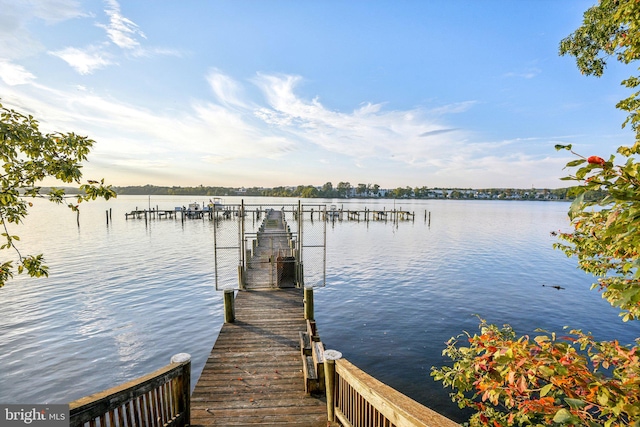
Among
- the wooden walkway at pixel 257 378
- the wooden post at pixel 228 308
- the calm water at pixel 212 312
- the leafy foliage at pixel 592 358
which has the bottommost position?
the calm water at pixel 212 312

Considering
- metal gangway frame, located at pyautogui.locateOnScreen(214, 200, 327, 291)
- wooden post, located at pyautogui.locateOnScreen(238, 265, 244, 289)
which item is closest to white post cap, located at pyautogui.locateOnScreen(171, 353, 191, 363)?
metal gangway frame, located at pyautogui.locateOnScreen(214, 200, 327, 291)

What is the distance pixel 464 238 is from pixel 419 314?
3206 centimetres

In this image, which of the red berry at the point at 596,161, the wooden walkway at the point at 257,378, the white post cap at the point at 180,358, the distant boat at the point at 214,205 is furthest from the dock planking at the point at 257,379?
the red berry at the point at 596,161

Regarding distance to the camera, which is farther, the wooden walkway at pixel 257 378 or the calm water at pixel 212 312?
the calm water at pixel 212 312

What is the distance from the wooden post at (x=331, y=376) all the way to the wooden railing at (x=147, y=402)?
8.49 feet

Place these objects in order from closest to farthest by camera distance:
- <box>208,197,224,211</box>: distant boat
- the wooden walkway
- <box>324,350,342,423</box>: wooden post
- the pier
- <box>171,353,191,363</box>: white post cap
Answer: the pier < <box>171,353,191,363</box>: white post cap < <box>324,350,342,423</box>: wooden post < the wooden walkway < <box>208,197,224,211</box>: distant boat

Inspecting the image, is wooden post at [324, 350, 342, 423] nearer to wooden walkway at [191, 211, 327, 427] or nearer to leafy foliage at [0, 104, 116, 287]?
wooden walkway at [191, 211, 327, 427]

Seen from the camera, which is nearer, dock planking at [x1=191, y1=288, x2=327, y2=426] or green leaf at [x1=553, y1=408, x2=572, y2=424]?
green leaf at [x1=553, y1=408, x2=572, y2=424]

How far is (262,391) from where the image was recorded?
6766 mm

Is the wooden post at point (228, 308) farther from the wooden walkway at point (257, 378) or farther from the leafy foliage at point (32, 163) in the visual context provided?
the leafy foliage at point (32, 163)

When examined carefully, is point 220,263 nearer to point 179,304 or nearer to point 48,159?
point 179,304

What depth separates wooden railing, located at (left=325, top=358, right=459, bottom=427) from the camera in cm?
306

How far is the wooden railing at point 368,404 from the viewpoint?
3057mm

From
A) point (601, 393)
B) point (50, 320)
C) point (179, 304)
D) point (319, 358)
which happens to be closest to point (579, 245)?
point (601, 393)
